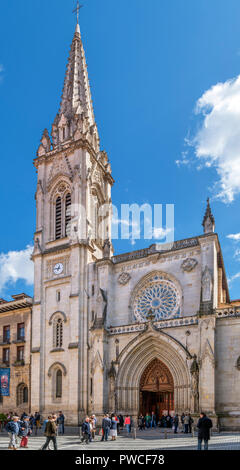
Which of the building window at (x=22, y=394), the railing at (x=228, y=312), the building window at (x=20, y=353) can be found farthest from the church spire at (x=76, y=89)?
the building window at (x=22, y=394)

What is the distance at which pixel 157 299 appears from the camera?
111 ft

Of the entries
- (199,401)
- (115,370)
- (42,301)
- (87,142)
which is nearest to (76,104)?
(87,142)

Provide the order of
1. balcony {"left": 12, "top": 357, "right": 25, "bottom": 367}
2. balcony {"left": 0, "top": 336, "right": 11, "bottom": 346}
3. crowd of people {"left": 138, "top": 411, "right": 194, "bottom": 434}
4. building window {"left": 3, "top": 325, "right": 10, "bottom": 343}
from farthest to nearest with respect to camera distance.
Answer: building window {"left": 3, "top": 325, "right": 10, "bottom": 343} → balcony {"left": 0, "top": 336, "right": 11, "bottom": 346} → balcony {"left": 12, "top": 357, "right": 25, "bottom": 367} → crowd of people {"left": 138, "top": 411, "right": 194, "bottom": 434}

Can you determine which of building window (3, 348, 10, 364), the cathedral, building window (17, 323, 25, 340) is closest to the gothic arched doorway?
the cathedral

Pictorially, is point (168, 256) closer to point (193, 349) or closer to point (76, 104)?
point (193, 349)

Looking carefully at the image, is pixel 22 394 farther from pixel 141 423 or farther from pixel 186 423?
pixel 186 423

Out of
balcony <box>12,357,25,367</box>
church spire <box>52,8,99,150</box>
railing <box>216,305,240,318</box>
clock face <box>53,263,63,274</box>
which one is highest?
church spire <box>52,8,99,150</box>

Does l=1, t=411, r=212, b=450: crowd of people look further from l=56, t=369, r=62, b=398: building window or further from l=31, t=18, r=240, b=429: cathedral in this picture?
l=56, t=369, r=62, b=398: building window

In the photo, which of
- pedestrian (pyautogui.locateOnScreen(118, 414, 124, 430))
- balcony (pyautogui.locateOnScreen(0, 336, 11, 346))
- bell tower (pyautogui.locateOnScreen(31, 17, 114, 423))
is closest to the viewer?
pedestrian (pyautogui.locateOnScreen(118, 414, 124, 430))

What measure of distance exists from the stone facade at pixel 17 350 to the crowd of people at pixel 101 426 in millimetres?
2077

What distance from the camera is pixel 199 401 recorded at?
91.2 ft

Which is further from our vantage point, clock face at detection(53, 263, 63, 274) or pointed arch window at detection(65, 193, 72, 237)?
pointed arch window at detection(65, 193, 72, 237)

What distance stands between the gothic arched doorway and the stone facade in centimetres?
1004

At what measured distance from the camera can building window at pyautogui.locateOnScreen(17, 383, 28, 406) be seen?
38041 millimetres
